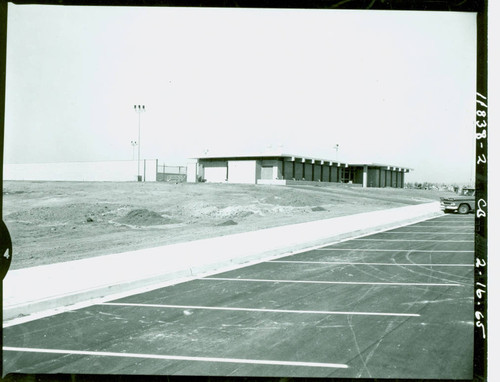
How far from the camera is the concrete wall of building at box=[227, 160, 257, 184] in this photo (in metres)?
55.7

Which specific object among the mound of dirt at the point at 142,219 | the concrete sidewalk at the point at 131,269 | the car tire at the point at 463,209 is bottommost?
the concrete sidewalk at the point at 131,269

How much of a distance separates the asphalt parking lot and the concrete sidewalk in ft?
1.72

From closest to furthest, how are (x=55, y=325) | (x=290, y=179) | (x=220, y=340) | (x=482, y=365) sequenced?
(x=482, y=365)
(x=220, y=340)
(x=55, y=325)
(x=290, y=179)

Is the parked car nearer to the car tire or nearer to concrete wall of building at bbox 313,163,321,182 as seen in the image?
the car tire

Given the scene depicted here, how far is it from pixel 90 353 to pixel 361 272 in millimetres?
6570

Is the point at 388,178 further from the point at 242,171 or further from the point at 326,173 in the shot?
the point at 242,171

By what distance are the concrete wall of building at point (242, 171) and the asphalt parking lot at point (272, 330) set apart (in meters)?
45.6

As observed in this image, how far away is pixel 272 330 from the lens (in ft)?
20.4

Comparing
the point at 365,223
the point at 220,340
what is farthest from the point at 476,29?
the point at 365,223

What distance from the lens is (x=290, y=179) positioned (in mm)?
56094

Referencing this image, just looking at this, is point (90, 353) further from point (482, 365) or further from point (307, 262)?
point (307, 262)

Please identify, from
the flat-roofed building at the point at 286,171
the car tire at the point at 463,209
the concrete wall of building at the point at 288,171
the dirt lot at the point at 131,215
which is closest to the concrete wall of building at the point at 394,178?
the flat-roofed building at the point at 286,171

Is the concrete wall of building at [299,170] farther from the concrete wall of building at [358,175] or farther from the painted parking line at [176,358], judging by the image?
the painted parking line at [176,358]

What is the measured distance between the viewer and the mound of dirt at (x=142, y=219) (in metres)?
22.2
